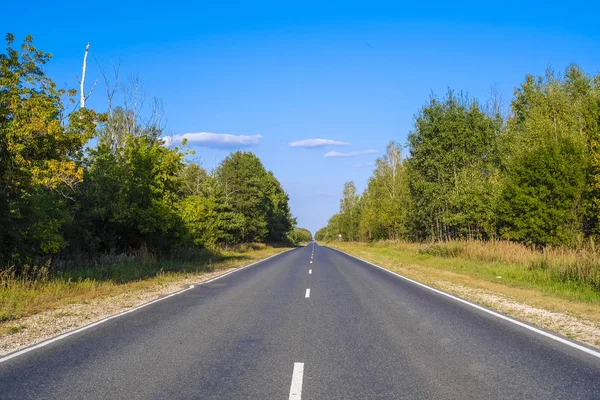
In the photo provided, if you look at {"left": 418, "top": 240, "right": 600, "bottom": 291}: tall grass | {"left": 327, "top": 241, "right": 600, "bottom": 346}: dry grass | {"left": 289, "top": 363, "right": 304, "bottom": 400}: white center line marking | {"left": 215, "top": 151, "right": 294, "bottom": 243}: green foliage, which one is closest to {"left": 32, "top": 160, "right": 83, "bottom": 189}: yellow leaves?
{"left": 289, "top": 363, "right": 304, "bottom": 400}: white center line marking

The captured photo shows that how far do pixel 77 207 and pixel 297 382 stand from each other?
17131mm

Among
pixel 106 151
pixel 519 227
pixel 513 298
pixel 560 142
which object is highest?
pixel 560 142

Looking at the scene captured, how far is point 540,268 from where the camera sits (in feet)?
61.8

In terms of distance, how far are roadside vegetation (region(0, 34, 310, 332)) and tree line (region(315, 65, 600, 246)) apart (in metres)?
18.8

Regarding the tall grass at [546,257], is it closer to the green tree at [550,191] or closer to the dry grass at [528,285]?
the dry grass at [528,285]

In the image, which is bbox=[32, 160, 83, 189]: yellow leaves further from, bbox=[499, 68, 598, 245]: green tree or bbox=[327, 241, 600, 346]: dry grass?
bbox=[499, 68, 598, 245]: green tree

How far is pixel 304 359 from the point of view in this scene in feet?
19.1

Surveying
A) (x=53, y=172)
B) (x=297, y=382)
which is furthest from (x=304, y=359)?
(x=53, y=172)

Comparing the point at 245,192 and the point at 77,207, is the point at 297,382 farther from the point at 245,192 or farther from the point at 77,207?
the point at 245,192

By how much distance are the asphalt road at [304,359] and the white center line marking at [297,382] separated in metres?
→ 0.01

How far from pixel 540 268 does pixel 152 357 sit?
1798 centimetres

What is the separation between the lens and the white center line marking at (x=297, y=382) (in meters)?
4.44

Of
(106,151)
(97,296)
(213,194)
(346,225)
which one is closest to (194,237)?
(106,151)

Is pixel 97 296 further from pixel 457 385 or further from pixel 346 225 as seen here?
pixel 346 225
